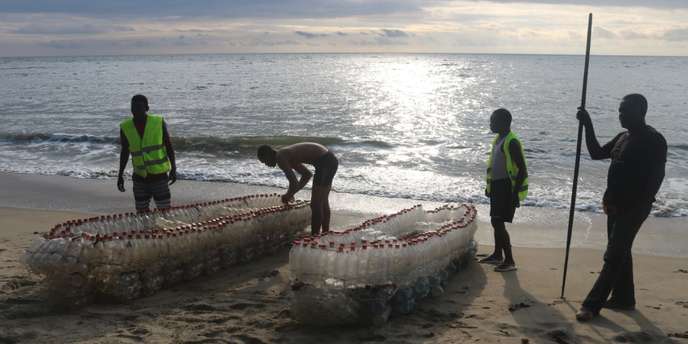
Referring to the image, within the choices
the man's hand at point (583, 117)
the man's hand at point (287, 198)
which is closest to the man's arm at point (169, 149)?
the man's hand at point (287, 198)

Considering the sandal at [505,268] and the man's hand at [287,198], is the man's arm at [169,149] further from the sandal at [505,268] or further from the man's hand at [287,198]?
the sandal at [505,268]

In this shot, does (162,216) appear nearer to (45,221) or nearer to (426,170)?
(45,221)

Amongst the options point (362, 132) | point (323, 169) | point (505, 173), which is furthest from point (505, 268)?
point (362, 132)

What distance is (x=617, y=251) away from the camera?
20.1ft

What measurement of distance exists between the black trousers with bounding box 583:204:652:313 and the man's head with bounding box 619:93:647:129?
2.43ft

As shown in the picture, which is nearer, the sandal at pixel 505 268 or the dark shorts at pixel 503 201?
the dark shorts at pixel 503 201

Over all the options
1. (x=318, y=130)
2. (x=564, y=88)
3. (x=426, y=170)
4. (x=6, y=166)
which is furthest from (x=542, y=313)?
(x=564, y=88)

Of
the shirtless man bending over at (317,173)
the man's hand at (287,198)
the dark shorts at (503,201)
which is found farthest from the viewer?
the man's hand at (287,198)

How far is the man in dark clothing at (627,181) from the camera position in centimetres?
590

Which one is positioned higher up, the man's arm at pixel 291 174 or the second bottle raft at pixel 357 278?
the man's arm at pixel 291 174

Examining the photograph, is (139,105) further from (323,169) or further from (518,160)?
(518,160)

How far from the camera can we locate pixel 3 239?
30.8 feet

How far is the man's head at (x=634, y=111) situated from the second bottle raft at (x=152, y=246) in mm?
4399

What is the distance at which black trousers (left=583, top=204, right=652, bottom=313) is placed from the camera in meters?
6.06
